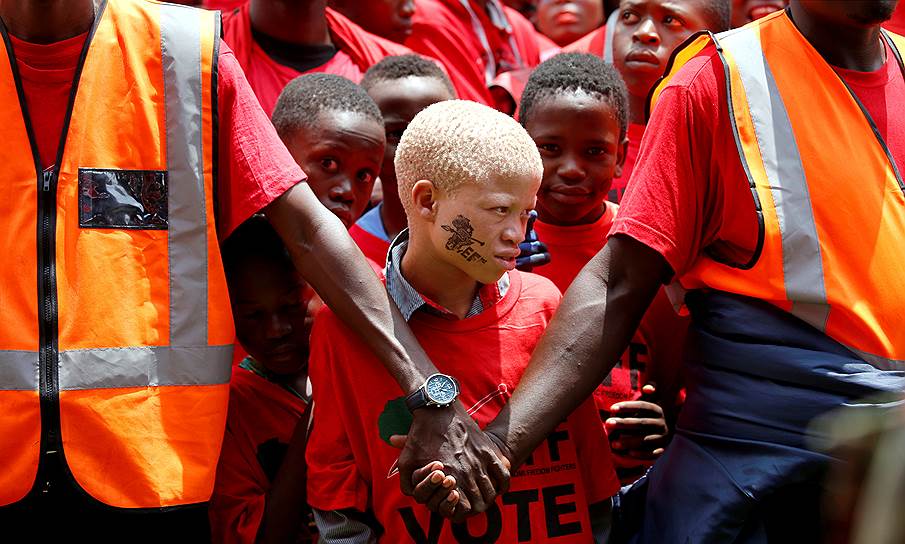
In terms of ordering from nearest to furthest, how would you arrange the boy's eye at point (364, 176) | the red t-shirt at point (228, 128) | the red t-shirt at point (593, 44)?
the red t-shirt at point (228, 128), the boy's eye at point (364, 176), the red t-shirt at point (593, 44)

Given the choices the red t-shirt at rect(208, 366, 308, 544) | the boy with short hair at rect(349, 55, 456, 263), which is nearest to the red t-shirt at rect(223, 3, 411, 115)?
the boy with short hair at rect(349, 55, 456, 263)

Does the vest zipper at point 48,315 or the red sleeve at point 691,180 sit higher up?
the red sleeve at point 691,180

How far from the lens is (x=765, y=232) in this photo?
2.61 m

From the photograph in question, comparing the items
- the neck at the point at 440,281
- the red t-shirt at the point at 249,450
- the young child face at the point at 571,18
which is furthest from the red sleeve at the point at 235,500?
the young child face at the point at 571,18

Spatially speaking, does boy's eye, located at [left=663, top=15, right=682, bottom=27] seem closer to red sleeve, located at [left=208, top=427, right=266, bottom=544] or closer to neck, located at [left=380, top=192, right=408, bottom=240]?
neck, located at [left=380, top=192, right=408, bottom=240]

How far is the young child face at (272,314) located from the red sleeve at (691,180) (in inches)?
41.2

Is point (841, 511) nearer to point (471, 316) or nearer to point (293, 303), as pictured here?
point (471, 316)

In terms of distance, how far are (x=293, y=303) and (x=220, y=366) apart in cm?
55

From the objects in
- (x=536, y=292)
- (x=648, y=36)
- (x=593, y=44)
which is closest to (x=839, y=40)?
(x=536, y=292)

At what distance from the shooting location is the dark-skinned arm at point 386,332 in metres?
2.56

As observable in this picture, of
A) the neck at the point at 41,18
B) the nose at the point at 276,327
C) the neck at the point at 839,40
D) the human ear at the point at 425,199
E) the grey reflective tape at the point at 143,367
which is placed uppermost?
the neck at the point at 839,40

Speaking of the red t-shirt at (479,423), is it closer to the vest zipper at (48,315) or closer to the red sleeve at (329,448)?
the red sleeve at (329,448)

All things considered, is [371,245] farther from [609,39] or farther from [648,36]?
[609,39]

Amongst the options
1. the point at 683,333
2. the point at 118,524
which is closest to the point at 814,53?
the point at 683,333
